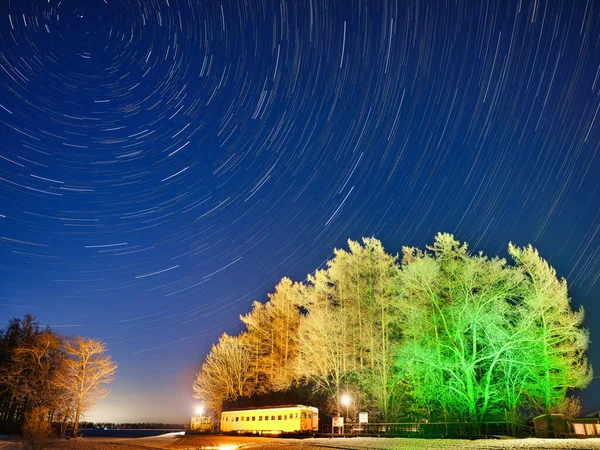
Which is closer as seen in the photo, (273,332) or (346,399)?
(346,399)

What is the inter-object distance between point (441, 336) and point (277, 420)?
47.9 feet

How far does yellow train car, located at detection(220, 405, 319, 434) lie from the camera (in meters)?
31.7

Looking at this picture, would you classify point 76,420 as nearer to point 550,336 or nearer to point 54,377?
point 54,377

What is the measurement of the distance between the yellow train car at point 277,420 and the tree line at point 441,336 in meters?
2.07

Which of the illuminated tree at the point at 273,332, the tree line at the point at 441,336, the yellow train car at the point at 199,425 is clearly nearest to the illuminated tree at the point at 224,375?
the illuminated tree at the point at 273,332

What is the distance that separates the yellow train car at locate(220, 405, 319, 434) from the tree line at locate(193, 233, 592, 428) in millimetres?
2073

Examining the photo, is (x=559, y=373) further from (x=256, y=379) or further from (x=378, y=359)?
(x=256, y=379)

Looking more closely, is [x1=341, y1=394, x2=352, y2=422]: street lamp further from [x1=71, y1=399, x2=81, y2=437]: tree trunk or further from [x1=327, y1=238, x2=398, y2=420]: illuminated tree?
[x1=71, y1=399, x2=81, y2=437]: tree trunk

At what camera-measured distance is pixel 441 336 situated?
1098 inches

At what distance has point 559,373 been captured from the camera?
1013 inches

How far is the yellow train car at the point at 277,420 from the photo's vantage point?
31656 millimetres

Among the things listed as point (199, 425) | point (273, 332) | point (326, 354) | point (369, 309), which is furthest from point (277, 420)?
point (199, 425)

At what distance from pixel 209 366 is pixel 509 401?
32784 mm

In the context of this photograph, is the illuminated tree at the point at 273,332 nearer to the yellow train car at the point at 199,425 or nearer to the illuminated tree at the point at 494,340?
the yellow train car at the point at 199,425
